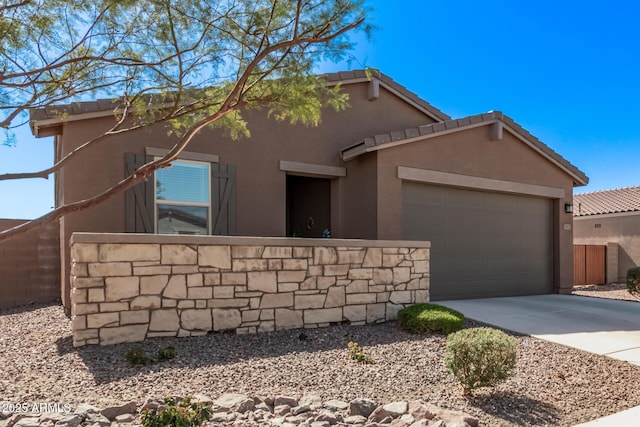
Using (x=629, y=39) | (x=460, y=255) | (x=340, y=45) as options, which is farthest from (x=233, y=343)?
(x=629, y=39)

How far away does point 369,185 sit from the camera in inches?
371

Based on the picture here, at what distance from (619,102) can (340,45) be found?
43.6 ft

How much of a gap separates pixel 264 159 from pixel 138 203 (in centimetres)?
281

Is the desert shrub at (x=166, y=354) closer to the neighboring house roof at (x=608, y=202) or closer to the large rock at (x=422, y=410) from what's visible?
the large rock at (x=422, y=410)

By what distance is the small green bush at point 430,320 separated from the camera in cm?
655

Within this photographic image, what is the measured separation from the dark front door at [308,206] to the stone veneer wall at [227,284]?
11.2ft

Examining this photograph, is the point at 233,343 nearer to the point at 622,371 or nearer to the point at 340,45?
the point at 340,45

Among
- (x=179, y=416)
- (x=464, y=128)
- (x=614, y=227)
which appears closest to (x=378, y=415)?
(x=179, y=416)

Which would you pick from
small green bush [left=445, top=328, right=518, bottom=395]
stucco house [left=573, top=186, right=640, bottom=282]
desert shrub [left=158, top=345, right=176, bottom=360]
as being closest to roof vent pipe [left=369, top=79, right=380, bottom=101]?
small green bush [left=445, top=328, right=518, bottom=395]

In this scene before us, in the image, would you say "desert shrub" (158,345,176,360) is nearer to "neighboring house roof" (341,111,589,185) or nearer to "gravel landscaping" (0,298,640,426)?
"gravel landscaping" (0,298,640,426)

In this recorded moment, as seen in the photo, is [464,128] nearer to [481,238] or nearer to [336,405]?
[481,238]

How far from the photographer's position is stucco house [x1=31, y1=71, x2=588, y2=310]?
25.5ft

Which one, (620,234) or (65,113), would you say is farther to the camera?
(620,234)

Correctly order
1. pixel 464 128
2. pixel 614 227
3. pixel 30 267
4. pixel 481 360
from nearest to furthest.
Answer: pixel 481 360 < pixel 30 267 < pixel 464 128 < pixel 614 227
